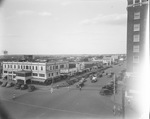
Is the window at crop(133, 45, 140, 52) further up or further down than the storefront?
further up

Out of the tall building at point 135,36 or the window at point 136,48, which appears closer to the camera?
the tall building at point 135,36

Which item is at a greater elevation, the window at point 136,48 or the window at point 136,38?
the window at point 136,38

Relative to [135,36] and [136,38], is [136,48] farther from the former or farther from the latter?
[135,36]

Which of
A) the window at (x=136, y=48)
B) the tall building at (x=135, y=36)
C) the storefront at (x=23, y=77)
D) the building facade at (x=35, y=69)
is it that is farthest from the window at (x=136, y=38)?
the storefront at (x=23, y=77)

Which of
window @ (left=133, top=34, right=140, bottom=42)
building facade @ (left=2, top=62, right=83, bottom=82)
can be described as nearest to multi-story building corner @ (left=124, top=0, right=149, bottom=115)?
window @ (left=133, top=34, right=140, bottom=42)

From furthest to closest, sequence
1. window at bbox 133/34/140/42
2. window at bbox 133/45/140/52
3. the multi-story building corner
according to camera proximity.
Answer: window at bbox 133/45/140/52 < window at bbox 133/34/140/42 < the multi-story building corner

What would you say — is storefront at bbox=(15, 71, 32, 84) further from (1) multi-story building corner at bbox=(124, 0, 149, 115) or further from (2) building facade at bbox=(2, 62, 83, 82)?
(1) multi-story building corner at bbox=(124, 0, 149, 115)

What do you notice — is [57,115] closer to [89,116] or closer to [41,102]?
[89,116]

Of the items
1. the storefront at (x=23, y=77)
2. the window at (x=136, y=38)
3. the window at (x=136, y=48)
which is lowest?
the storefront at (x=23, y=77)

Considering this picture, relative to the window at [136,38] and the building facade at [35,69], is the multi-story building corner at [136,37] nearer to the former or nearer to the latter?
the window at [136,38]
